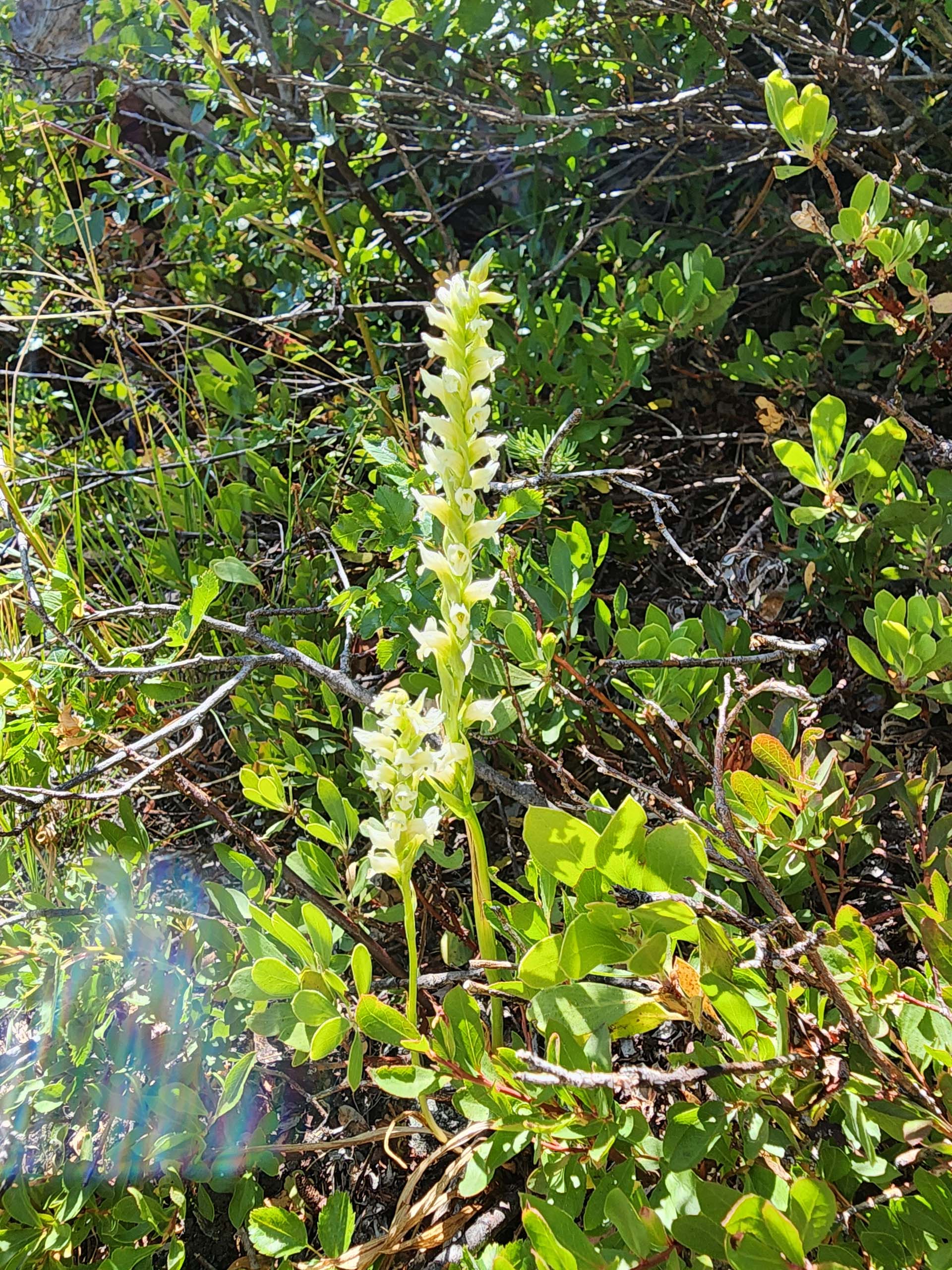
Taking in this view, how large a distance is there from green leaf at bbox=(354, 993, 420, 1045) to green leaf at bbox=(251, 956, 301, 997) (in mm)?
84

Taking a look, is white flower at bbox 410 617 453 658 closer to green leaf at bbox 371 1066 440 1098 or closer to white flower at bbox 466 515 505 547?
white flower at bbox 466 515 505 547

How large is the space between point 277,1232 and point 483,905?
0.50 m

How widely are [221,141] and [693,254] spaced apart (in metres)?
1.59

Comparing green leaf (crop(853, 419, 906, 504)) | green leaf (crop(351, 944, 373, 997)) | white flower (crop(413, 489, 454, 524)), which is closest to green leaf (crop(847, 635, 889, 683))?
green leaf (crop(853, 419, 906, 504))

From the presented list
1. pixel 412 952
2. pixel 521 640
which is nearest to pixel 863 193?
pixel 521 640

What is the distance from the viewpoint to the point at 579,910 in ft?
3.07

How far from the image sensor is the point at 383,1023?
0.94m

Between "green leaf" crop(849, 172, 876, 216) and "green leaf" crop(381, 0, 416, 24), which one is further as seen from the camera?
"green leaf" crop(381, 0, 416, 24)

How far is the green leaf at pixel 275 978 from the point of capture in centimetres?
96

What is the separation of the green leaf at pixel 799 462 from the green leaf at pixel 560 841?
32.3 inches

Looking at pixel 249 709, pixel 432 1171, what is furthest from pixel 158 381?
pixel 432 1171

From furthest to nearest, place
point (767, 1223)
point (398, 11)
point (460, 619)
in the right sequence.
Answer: point (398, 11)
point (460, 619)
point (767, 1223)

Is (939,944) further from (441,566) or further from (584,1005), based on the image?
(441,566)

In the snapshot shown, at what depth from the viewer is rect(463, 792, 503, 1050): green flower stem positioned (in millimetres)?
1000
